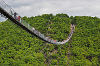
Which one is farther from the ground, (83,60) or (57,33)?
(57,33)

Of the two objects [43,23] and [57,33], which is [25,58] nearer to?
[57,33]

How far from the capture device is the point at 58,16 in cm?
4572

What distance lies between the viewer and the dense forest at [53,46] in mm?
27938

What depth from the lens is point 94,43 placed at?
1312 inches

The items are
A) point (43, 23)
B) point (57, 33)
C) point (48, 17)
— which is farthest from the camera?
point (48, 17)

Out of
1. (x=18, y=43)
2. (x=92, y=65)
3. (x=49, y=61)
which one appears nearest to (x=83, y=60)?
(x=92, y=65)

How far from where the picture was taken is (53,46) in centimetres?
3209

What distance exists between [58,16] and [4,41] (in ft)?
65.7

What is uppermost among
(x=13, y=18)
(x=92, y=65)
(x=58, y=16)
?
(x=58, y=16)

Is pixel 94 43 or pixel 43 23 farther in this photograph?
pixel 43 23

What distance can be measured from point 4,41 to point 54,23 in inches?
598

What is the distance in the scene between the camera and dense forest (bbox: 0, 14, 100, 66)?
27938mm

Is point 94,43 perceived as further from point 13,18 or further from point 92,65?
point 13,18

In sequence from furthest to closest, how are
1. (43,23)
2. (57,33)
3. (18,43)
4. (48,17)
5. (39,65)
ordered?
(48,17)
(43,23)
(57,33)
(18,43)
(39,65)
